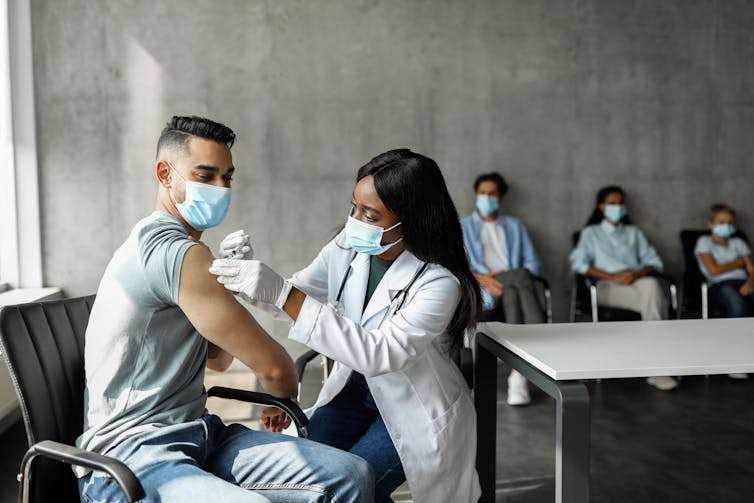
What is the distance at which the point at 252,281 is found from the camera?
58.1 inches

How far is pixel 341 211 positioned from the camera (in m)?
4.52

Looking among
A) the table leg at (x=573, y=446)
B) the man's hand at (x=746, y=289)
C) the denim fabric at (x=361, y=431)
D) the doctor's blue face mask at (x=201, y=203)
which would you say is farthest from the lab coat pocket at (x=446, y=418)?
the man's hand at (x=746, y=289)

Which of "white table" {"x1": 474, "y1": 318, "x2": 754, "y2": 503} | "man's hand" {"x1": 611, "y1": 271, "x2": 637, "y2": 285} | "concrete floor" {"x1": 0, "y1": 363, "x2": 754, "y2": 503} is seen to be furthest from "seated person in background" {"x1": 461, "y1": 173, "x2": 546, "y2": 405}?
"white table" {"x1": 474, "y1": 318, "x2": 754, "y2": 503}

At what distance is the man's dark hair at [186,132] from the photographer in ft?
5.09

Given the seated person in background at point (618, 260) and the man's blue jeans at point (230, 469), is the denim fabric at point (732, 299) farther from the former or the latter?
the man's blue jeans at point (230, 469)

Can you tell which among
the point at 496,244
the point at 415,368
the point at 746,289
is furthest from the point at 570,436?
the point at 746,289

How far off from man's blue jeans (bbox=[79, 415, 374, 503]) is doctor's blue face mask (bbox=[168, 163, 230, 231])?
44 centimetres

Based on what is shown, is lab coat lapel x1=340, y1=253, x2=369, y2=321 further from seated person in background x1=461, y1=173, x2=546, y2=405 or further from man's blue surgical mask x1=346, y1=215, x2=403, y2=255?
seated person in background x1=461, y1=173, x2=546, y2=405

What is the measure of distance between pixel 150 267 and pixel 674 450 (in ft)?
8.31

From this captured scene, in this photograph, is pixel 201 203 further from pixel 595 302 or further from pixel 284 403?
pixel 595 302

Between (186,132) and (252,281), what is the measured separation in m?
0.38

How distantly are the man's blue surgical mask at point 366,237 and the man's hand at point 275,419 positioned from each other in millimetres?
479

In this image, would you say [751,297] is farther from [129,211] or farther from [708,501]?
[129,211]

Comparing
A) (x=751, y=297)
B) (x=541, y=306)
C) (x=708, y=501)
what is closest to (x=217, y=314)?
(x=708, y=501)
